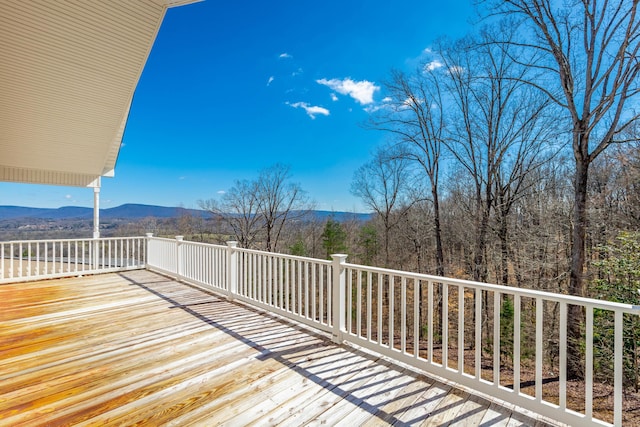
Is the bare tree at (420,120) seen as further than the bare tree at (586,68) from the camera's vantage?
Yes

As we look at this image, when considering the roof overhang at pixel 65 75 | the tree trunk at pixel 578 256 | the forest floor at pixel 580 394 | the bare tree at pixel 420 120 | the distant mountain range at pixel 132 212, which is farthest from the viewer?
the distant mountain range at pixel 132 212

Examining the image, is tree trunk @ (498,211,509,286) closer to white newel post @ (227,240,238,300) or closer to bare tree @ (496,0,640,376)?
bare tree @ (496,0,640,376)

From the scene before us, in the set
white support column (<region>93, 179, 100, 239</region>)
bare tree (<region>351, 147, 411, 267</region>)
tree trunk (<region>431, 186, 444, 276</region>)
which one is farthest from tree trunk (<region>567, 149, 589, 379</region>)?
white support column (<region>93, 179, 100, 239</region>)

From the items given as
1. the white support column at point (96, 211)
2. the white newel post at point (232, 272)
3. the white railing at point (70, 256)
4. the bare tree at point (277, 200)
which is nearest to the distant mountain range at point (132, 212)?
the bare tree at point (277, 200)

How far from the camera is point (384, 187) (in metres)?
16.0

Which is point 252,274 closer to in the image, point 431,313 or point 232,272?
point 232,272

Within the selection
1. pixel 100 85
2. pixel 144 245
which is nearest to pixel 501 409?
pixel 100 85

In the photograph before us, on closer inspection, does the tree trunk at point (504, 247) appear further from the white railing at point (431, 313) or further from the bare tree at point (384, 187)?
the bare tree at point (384, 187)

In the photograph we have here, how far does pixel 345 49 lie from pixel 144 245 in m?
10.8

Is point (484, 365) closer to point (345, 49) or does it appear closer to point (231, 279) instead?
point (231, 279)

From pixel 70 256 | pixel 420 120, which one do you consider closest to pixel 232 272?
pixel 70 256

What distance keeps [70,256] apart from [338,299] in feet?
23.4

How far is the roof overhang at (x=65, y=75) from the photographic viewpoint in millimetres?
4352

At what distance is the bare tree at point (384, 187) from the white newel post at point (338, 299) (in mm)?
11913
